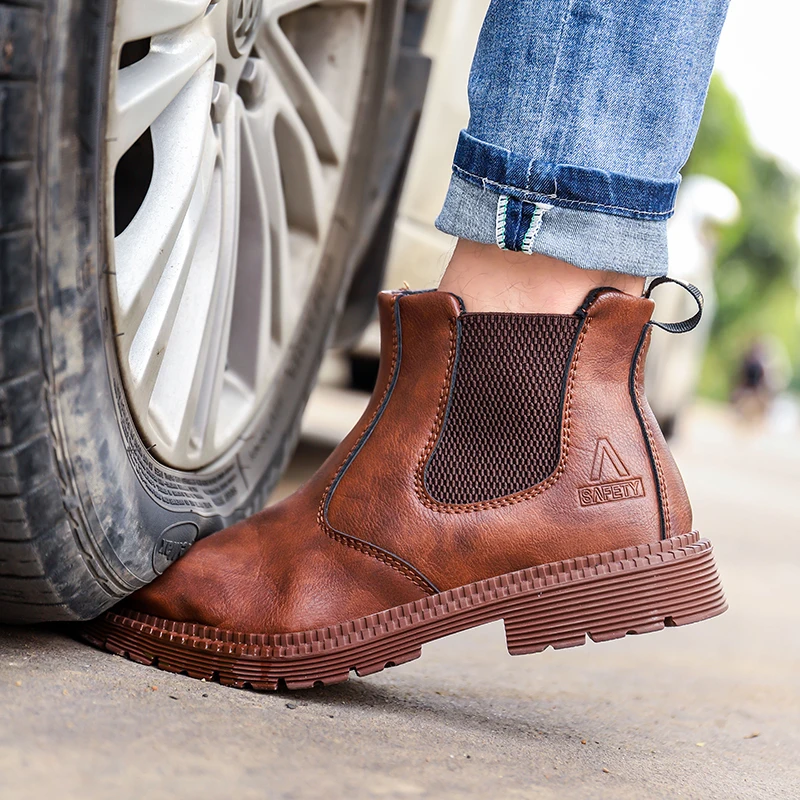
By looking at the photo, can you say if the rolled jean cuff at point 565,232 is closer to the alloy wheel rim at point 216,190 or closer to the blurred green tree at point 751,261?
the alloy wheel rim at point 216,190

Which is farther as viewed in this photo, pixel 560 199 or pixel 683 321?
pixel 683 321

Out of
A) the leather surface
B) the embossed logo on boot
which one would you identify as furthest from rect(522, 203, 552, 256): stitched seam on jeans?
the embossed logo on boot

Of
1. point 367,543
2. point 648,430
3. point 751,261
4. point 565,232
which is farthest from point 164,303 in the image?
point 751,261

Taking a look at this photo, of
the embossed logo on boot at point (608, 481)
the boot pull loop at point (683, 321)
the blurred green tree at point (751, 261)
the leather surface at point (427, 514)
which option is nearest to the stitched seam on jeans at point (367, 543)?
the leather surface at point (427, 514)

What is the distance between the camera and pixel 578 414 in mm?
1177

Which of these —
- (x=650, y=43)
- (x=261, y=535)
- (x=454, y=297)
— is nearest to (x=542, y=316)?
(x=454, y=297)

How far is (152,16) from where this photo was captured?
Answer: 1074 millimetres

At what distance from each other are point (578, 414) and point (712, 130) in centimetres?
3281

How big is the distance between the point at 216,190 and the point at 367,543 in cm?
53

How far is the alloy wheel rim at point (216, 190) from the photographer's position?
1.14 metres

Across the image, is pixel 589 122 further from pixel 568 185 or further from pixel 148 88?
pixel 148 88

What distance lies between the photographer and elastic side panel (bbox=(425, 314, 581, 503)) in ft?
3.85

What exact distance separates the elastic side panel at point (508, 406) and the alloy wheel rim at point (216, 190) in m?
0.37

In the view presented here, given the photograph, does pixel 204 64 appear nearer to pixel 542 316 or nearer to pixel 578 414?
pixel 542 316
